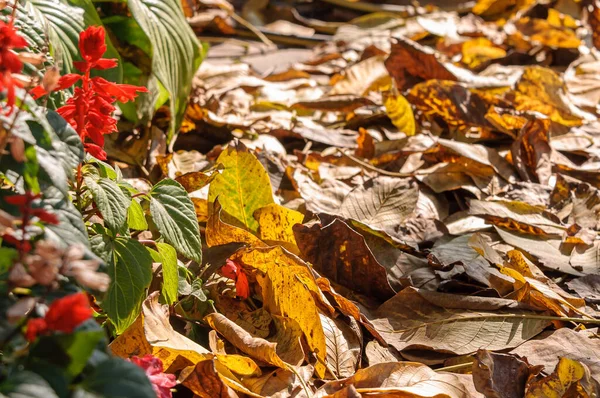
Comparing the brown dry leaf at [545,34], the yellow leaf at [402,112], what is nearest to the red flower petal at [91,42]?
the yellow leaf at [402,112]

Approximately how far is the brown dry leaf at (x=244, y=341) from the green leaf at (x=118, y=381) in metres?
0.44

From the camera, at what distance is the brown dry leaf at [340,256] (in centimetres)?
142

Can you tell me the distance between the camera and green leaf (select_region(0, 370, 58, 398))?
68 cm

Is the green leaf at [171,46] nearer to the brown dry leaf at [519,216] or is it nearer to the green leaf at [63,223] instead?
the brown dry leaf at [519,216]

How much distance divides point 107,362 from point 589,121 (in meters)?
2.00

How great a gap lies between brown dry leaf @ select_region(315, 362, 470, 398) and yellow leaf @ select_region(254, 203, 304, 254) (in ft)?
1.25

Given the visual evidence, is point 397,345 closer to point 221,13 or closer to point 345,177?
point 345,177

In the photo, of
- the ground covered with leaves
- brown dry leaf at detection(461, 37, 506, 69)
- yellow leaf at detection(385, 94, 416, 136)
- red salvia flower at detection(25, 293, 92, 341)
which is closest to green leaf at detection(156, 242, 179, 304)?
the ground covered with leaves

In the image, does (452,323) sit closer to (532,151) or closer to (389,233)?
(389,233)

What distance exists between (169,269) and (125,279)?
0.34ft

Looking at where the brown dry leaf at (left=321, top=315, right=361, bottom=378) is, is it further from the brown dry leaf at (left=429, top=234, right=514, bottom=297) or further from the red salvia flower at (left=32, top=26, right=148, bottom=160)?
the red salvia flower at (left=32, top=26, right=148, bottom=160)

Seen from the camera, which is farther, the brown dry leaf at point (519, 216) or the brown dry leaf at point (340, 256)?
the brown dry leaf at point (519, 216)

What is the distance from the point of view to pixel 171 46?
1.95 metres

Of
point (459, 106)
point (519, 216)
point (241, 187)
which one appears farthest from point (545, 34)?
point (241, 187)
